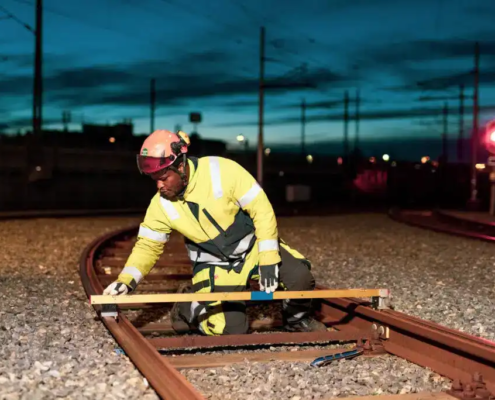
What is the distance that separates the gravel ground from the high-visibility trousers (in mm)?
907

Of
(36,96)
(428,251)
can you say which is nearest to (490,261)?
(428,251)

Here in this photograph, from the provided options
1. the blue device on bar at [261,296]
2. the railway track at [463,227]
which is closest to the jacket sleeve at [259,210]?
the blue device on bar at [261,296]

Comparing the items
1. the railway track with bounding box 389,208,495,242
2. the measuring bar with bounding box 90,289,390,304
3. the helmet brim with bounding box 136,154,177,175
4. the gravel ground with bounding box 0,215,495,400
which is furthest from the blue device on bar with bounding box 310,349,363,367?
the railway track with bounding box 389,208,495,242

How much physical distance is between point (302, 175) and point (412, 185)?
32.9 ft

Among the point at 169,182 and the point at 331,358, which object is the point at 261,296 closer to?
the point at 331,358

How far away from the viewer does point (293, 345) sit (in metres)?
5.87

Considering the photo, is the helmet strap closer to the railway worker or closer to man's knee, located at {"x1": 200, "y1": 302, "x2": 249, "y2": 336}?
the railway worker

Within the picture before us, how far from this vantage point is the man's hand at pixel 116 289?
553 centimetres

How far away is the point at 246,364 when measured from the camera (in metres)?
5.02

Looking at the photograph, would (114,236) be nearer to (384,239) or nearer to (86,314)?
(384,239)

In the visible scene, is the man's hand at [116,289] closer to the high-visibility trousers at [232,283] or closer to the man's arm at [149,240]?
the man's arm at [149,240]

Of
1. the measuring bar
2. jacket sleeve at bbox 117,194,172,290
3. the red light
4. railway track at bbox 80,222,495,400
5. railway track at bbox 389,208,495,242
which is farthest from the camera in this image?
railway track at bbox 389,208,495,242

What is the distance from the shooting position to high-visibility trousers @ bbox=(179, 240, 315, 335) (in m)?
5.96

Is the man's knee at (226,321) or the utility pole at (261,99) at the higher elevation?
the utility pole at (261,99)
